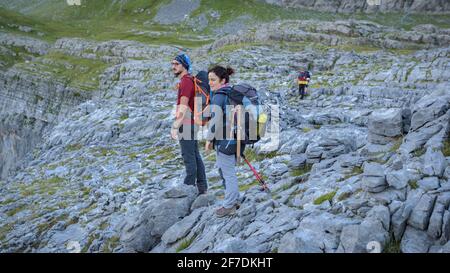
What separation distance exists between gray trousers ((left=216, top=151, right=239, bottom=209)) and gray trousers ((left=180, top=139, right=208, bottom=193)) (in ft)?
5.78

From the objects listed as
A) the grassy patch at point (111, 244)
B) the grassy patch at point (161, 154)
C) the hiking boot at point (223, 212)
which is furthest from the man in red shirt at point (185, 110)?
the grassy patch at point (161, 154)

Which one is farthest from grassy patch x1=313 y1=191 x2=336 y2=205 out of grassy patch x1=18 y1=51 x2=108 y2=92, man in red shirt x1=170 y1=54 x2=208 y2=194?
grassy patch x1=18 y1=51 x2=108 y2=92

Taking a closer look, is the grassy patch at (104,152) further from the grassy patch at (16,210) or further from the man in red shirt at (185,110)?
the man in red shirt at (185,110)

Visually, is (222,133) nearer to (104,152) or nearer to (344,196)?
(344,196)

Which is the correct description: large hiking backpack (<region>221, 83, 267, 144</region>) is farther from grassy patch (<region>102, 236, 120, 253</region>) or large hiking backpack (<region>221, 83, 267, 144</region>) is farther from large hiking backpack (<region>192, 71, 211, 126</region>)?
grassy patch (<region>102, 236, 120, 253</region>)

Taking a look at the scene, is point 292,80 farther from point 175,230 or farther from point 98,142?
point 175,230

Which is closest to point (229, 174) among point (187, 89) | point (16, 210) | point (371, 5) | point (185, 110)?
point (185, 110)

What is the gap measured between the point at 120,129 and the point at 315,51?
106 ft

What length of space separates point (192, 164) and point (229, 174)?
2.25 meters

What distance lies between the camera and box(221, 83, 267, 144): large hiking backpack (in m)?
9.66

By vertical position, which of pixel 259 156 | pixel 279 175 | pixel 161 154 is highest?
pixel 279 175

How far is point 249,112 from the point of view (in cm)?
967

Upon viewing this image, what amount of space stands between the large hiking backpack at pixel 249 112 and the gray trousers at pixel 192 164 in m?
2.49

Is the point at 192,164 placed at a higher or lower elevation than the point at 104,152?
higher
